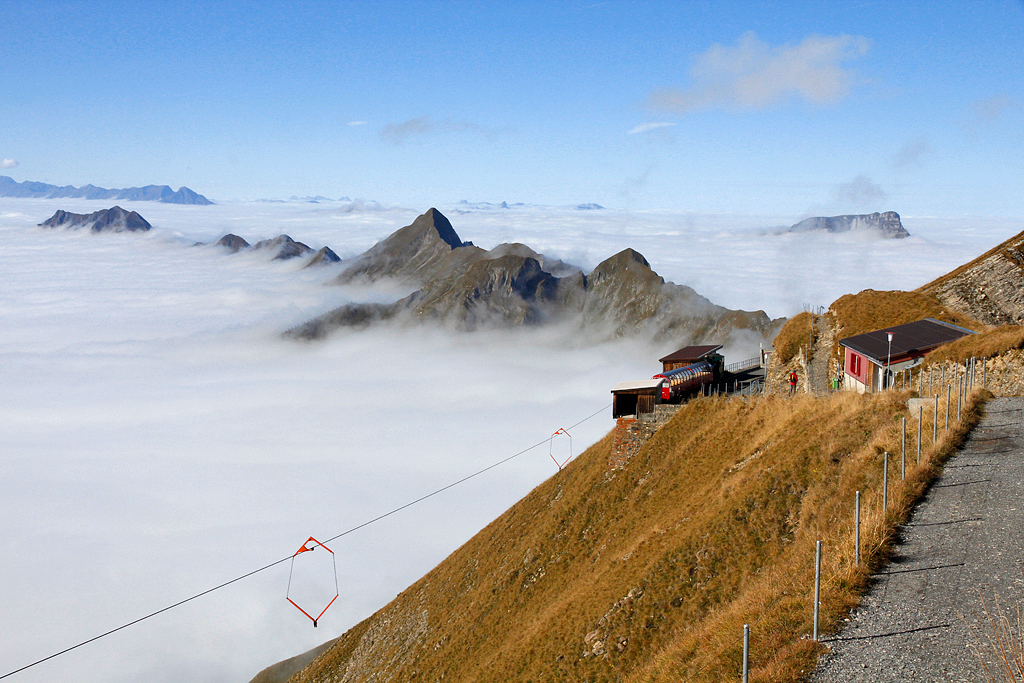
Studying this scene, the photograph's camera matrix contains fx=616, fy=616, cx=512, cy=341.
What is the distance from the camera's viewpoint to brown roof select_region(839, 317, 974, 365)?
4106 cm

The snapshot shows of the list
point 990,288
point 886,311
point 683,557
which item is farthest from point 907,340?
point 990,288

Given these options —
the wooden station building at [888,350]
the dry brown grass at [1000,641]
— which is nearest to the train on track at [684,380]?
the wooden station building at [888,350]

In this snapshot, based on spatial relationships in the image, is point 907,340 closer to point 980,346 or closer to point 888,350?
point 888,350

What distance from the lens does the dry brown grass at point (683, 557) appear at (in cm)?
1305

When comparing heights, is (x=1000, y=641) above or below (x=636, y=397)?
above

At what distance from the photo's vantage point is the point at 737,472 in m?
25.5

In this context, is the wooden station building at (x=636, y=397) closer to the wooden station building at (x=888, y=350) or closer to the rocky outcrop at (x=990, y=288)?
the wooden station building at (x=888, y=350)

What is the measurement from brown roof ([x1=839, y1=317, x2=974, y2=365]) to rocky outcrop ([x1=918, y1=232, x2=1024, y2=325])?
21095 millimetres

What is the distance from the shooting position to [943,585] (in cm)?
1202

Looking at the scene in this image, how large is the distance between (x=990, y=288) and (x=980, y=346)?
3892cm

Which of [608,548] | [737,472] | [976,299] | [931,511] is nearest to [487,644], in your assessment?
[608,548]

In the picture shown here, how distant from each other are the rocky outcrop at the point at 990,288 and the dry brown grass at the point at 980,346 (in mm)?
27614

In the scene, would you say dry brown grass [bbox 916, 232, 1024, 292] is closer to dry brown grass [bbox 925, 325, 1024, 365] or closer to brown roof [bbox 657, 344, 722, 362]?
brown roof [bbox 657, 344, 722, 362]

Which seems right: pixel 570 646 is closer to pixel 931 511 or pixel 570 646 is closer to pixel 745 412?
pixel 931 511
